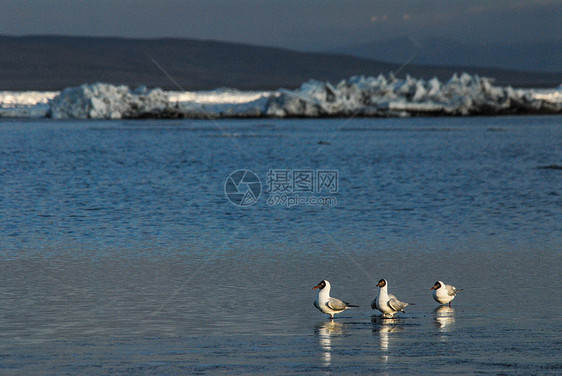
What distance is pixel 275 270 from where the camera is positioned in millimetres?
12008

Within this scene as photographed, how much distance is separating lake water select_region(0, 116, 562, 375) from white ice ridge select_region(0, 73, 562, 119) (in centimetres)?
3009

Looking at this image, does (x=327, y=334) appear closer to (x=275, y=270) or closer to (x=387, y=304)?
(x=387, y=304)

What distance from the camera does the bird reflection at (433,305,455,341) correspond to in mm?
8695

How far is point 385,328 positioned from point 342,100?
52.2 m

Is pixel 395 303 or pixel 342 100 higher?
pixel 342 100

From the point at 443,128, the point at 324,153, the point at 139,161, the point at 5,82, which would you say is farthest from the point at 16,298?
the point at 5,82

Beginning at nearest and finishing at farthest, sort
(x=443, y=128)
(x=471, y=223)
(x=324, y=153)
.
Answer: (x=471, y=223)
(x=324, y=153)
(x=443, y=128)

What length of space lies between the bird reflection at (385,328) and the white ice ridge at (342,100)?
161 ft

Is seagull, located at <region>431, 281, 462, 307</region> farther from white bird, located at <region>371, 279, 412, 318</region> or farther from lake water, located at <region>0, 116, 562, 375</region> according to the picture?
white bird, located at <region>371, 279, 412, 318</region>

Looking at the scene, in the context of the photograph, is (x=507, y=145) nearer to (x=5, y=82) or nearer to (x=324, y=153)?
(x=324, y=153)

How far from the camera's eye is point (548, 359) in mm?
7398

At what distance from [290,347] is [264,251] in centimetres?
577

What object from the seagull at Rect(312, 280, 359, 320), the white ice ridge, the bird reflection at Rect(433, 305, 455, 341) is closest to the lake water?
the bird reflection at Rect(433, 305, 455, 341)

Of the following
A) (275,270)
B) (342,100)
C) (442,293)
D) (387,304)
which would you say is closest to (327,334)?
(387,304)
